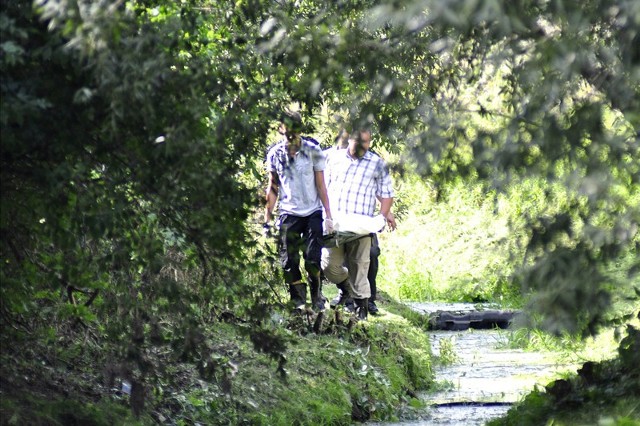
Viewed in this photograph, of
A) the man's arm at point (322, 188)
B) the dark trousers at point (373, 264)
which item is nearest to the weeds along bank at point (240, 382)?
the man's arm at point (322, 188)

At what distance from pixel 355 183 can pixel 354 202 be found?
0.62 ft

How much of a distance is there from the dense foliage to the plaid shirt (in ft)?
20.0

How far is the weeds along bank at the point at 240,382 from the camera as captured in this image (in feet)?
23.5

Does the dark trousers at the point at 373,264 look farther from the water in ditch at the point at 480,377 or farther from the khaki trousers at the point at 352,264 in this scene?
the water in ditch at the point at 480,377

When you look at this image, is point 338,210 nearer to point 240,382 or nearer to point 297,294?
point 297,294

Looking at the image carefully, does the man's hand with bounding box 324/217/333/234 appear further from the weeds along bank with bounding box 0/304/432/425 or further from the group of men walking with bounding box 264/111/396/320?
the weeds along bank with bounding box 0/304/432/425

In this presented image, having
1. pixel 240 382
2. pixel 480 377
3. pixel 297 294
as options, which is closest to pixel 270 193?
pixel 240 382

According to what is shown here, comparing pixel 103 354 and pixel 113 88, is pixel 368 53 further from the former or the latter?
Answer: pixel 103 354

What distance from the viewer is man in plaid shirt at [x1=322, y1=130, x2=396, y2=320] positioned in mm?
Result: 13555

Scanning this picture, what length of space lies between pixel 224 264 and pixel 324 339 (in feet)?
15.4

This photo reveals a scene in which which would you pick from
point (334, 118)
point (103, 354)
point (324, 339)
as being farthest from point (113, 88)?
point (324, 339)

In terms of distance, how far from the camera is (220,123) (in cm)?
627

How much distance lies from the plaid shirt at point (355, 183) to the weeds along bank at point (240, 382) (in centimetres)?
120

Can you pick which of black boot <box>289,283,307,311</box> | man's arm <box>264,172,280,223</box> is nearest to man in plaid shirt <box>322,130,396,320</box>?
black boot <box>289,283,307,311</box>
